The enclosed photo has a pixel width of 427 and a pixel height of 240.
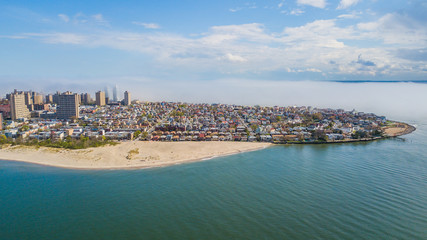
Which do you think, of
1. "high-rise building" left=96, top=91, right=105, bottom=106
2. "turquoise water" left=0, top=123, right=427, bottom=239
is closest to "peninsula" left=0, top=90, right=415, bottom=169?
"turquoise water" left=0, top=123, right=427, bottom=239

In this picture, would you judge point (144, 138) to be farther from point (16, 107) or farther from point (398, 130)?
point (398, 130)

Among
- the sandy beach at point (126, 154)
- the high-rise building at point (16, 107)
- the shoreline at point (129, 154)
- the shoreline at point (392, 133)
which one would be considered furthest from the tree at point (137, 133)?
the high-rise building at point (16, 107)

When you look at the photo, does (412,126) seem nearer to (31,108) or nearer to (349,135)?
(349,135)

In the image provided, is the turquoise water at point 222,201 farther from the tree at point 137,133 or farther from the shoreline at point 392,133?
the tree at point 137,133

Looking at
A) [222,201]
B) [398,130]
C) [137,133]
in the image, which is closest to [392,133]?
[398,130]

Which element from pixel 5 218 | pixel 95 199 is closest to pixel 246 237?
pixel 95 199
